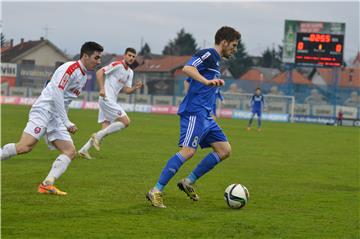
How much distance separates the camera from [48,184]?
9258mm

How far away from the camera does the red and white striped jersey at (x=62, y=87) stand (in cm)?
907

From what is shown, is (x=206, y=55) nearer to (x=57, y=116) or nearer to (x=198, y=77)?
(x=198, y=77)

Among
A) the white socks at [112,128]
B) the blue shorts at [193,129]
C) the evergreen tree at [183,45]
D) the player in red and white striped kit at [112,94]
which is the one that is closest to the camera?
the blue shorts at [193,129]

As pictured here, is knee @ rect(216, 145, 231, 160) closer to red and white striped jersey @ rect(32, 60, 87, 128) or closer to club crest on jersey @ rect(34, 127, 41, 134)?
red and white striped jersey @ rect(32, 60, 87, 128)

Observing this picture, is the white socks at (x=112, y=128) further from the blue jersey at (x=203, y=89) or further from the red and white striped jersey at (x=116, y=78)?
the blue jersey at (x=203, y=89)

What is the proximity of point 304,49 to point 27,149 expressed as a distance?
41.1m

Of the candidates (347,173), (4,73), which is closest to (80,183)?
(347,173)

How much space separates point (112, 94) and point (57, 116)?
20.8 ft

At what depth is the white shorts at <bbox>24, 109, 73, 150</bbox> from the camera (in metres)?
9.03

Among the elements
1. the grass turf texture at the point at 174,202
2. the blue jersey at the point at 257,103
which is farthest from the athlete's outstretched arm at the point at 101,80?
the blue jersey at the point at 257,103

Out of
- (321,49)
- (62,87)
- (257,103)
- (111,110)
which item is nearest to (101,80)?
(111,110)

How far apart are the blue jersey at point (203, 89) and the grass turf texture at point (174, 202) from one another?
3.91ft

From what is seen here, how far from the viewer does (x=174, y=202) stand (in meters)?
9.09

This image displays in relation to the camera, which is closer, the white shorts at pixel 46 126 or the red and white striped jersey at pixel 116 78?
the white shorts at pixel 46 126
